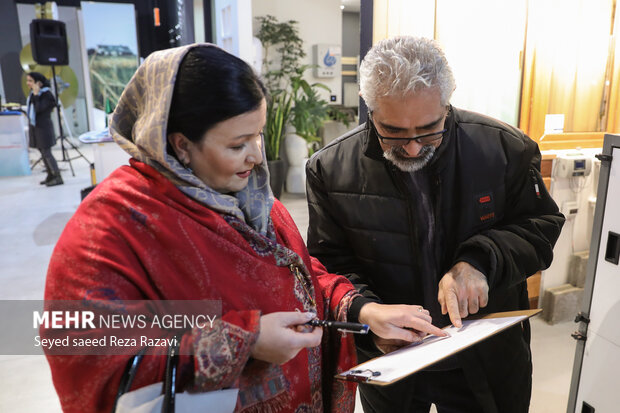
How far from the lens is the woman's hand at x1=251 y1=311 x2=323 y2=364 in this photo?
0.86 m

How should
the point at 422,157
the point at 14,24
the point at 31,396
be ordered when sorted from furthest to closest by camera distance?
1. the point at 14,24
2. the point at 31,396
3. the point at 422,157

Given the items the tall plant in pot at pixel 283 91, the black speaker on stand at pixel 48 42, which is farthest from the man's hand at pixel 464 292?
the black speaker on stand at pixel 48 42

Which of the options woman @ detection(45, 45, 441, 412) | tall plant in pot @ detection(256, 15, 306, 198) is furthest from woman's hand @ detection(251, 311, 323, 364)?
tall plant in pot @ detection(256, 15, 306, 198)

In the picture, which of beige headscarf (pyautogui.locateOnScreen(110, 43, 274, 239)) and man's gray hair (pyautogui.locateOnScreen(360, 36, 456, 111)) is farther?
man's gray hair (pyautogui.locateOnScreen(360, 36, 456, 111))

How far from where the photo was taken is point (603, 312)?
172 cm

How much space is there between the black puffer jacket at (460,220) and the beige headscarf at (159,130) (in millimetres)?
400

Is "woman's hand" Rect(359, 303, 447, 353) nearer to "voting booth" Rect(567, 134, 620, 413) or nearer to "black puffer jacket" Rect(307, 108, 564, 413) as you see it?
"black puffer jacket" Rect(307, 108, 564, 413)

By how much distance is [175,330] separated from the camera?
0.86 metres

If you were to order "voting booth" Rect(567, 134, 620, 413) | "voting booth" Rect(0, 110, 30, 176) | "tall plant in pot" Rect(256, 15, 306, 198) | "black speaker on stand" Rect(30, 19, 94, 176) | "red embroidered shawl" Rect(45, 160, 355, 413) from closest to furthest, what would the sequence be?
1. "red embroidered shawl" Rect(45, 160, 355, 413)
2. "voting booth" Rect(567, 134, 620, 413)
3. "tall plant in pot" Rect(256, 15, 306, 198)
4. "black speaker on stand" Rect(30, 19, 94, 176)
5. "voting booth" Rect(0, 110, 30, 176)

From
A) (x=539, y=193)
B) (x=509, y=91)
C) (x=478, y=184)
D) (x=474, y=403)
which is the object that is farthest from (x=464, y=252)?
(x=509, y=91)

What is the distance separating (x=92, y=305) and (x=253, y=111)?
44cm

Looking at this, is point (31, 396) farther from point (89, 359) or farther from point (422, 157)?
point (422, 157)

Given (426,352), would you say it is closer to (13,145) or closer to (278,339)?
(278,339)

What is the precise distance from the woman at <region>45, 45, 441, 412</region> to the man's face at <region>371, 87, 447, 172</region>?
14.0 inches
